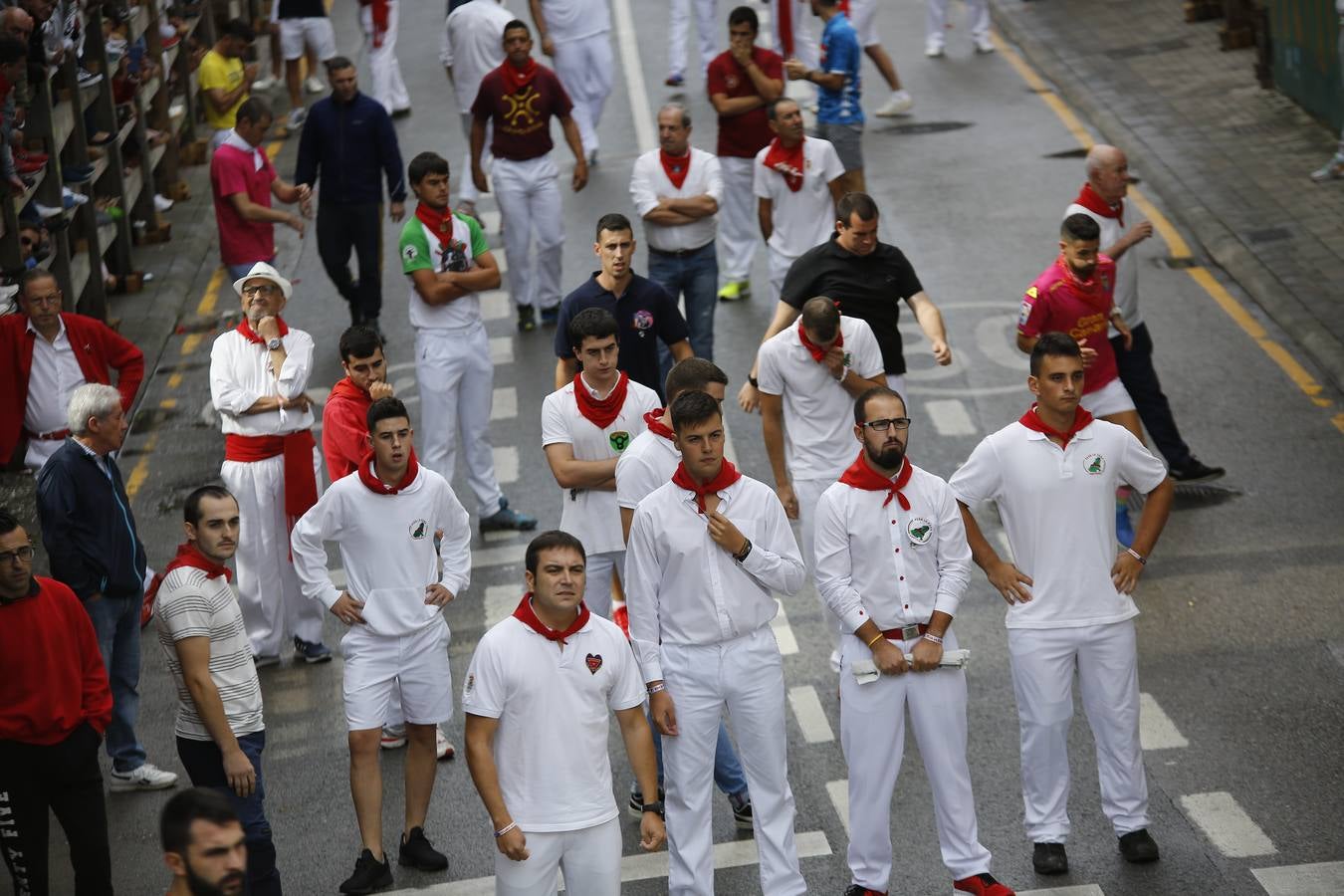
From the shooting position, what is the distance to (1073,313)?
10.7m

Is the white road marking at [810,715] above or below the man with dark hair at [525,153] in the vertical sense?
below

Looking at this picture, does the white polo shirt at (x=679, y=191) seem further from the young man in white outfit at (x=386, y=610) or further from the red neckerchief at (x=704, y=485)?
the red neckerchief at (x=704, y=485)

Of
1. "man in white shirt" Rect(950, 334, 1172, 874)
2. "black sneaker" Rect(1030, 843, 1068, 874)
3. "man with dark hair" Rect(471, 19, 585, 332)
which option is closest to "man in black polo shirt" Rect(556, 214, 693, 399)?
"man in white shirt" Rect(950, 334, 1172, 874)

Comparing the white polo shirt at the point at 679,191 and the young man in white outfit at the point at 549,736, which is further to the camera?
the white polo shirt at the point at 679,191

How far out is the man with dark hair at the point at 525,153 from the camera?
15.0 m

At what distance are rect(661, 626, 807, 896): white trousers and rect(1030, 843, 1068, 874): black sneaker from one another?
121cm

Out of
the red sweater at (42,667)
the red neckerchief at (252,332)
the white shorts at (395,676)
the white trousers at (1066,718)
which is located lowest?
the white trousers at (1066,718)

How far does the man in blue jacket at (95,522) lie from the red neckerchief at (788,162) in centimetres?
581

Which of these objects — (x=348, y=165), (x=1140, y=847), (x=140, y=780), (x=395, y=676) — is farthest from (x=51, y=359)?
(x=1140, y=847)

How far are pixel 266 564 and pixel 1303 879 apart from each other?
236 inches

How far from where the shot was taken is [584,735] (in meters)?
7.36

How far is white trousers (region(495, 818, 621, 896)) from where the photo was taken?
23.9ft

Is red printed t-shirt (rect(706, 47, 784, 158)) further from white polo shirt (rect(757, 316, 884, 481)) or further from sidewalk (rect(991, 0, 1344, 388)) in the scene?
white polo shirt (rect(757, 316, 884, 481))

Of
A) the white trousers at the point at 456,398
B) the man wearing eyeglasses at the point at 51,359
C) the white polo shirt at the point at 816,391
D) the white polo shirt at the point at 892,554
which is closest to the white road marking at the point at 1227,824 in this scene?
the white polo shirt at the point at 892,554
